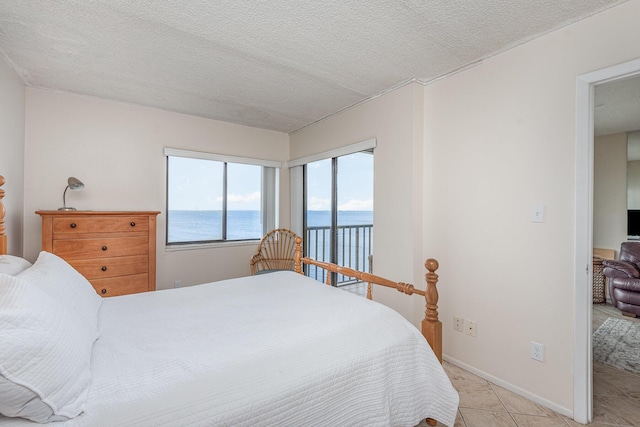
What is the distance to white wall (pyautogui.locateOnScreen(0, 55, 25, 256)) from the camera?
7.27 ft

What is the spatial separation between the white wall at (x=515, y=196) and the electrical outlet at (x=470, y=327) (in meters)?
0.04

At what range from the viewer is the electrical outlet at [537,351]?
198 centimetres

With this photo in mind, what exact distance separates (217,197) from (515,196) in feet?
10.8

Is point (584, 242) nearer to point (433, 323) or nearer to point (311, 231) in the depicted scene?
point (433, 323)

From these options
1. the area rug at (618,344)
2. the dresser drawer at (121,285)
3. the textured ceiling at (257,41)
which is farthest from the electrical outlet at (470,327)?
the dresser drawer at (121,285)

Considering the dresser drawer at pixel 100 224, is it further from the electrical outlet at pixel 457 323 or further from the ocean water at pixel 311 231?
the electrical outlet at pixel 457 323

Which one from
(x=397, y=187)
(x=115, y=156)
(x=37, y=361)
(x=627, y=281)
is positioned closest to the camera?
(x=37, y=361)

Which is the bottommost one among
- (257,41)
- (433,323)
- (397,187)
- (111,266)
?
(433,323)

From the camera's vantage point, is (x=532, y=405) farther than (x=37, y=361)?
Yes

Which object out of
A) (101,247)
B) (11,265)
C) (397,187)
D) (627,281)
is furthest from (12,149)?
(627,281)

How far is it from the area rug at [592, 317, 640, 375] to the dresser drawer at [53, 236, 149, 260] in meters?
4.04

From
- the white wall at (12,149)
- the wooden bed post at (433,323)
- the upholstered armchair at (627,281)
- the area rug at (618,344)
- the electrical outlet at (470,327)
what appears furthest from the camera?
the upholstered armchair at (627,281)

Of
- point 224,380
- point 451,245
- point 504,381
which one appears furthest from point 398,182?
point 224,380

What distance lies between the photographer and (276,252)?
411cm
